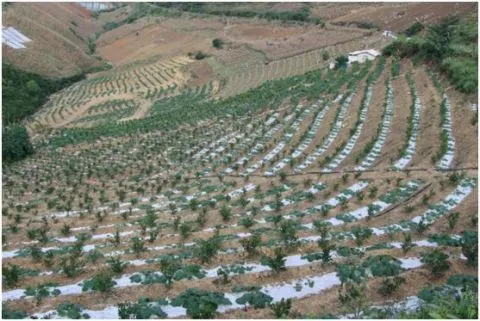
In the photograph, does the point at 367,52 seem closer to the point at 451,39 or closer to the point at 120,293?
the point at 451,39

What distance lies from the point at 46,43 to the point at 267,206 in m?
55.9

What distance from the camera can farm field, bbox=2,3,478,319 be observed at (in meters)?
9.15

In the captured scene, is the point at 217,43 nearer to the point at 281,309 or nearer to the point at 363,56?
the point at 363,56

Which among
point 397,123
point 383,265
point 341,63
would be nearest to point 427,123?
point 397,123

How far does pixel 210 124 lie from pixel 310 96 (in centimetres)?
539

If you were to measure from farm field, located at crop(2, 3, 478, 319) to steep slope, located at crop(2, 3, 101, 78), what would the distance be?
23815 mm

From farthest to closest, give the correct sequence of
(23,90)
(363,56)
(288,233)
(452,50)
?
1. (23,90)
2. (363,56)
3. (452,50)
4. (288,233)

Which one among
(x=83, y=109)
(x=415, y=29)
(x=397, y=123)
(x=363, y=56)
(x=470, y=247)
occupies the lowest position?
(x=470, y=247)

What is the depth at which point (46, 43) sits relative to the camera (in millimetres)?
62438

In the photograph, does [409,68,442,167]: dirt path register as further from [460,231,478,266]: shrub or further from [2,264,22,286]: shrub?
[2,264,22,286]: shrub

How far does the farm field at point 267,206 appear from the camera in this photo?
9.15m

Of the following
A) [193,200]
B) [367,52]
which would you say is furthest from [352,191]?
[367,52]

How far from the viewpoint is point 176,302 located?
29.4ft

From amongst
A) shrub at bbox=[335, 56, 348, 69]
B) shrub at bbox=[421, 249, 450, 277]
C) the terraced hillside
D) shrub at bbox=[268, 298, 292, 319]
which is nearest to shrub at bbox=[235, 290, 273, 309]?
the terraced hillside
